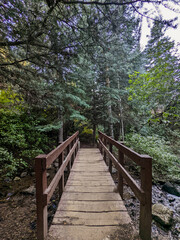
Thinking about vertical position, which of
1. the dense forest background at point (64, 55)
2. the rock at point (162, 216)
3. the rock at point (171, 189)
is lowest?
the rock at point (171, 189)

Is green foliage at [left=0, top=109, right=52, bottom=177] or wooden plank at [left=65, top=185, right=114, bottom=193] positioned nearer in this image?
wooden plank at [left=65, top=185, right=114, bottom=193]

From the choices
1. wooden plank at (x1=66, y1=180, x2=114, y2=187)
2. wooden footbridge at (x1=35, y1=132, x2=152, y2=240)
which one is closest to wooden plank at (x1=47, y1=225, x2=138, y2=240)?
wooden footbridge at (x1=35, y1=132, x2=152, y2=240)

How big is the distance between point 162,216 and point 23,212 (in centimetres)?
382

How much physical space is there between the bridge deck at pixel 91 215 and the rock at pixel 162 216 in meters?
1.51

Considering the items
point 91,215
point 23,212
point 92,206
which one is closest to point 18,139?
point 23,212

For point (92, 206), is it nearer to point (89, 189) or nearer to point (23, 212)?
point (89, 189)

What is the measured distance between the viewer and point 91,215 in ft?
6.67

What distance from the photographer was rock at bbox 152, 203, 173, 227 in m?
3.07

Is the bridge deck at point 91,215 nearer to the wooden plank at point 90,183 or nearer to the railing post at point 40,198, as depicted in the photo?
the wooden plank at point 90,183

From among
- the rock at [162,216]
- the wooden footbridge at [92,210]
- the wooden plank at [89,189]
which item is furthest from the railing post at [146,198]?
the rock at [162,216]

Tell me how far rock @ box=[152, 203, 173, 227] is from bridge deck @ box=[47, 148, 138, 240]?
1.51 metres

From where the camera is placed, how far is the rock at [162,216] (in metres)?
3.07

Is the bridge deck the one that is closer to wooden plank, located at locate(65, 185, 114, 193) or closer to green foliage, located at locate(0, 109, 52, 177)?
wooden plank, located at locate(65, 185, 114, 193)

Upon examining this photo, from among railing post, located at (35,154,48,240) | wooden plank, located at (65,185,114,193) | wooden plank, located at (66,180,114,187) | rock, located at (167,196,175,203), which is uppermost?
railing post, located at (35,154,48,240)
